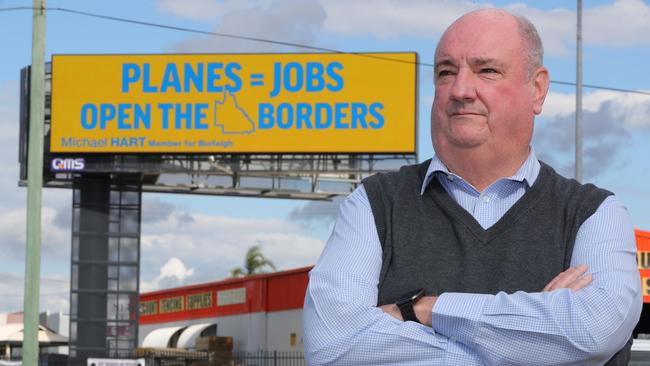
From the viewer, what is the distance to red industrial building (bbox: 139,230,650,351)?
38.7m

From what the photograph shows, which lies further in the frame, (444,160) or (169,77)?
(169,77)

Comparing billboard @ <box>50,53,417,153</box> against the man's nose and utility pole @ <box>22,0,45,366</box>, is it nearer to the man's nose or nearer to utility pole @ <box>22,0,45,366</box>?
utility pole @ <box>22,0,45,366</box>

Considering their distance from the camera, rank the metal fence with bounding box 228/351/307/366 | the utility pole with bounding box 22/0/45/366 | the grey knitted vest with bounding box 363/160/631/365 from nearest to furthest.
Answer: the grey knitted vest with bounding box 363/160/631/365 → the utility pole with bounding box 22/0/45/366 → the metal fence with bounding box 228/351/307/366

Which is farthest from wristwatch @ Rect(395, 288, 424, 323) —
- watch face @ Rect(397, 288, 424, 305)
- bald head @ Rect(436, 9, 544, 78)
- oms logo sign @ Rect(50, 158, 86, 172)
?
oms logo sign @ Rect(50, 158, 86, 172)

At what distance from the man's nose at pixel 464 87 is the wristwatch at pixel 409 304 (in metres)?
0.38

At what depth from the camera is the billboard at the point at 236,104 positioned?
40.9 m

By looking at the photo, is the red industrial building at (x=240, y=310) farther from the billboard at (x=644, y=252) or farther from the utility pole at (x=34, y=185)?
the billboard at (x=644, y=252)

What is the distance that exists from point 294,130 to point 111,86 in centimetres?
617

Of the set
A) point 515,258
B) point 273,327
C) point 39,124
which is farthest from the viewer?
point 273,327

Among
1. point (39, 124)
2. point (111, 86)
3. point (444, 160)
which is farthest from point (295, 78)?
point (444, 160)

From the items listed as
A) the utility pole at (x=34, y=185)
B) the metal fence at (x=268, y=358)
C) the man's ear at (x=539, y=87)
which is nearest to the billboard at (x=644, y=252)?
the utility pole at (x=34, y=185)

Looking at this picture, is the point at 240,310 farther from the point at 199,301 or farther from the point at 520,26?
the point at 520,26

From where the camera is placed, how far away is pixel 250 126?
136 feet

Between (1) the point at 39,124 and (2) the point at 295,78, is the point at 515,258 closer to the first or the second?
(1) the point at 39,124
